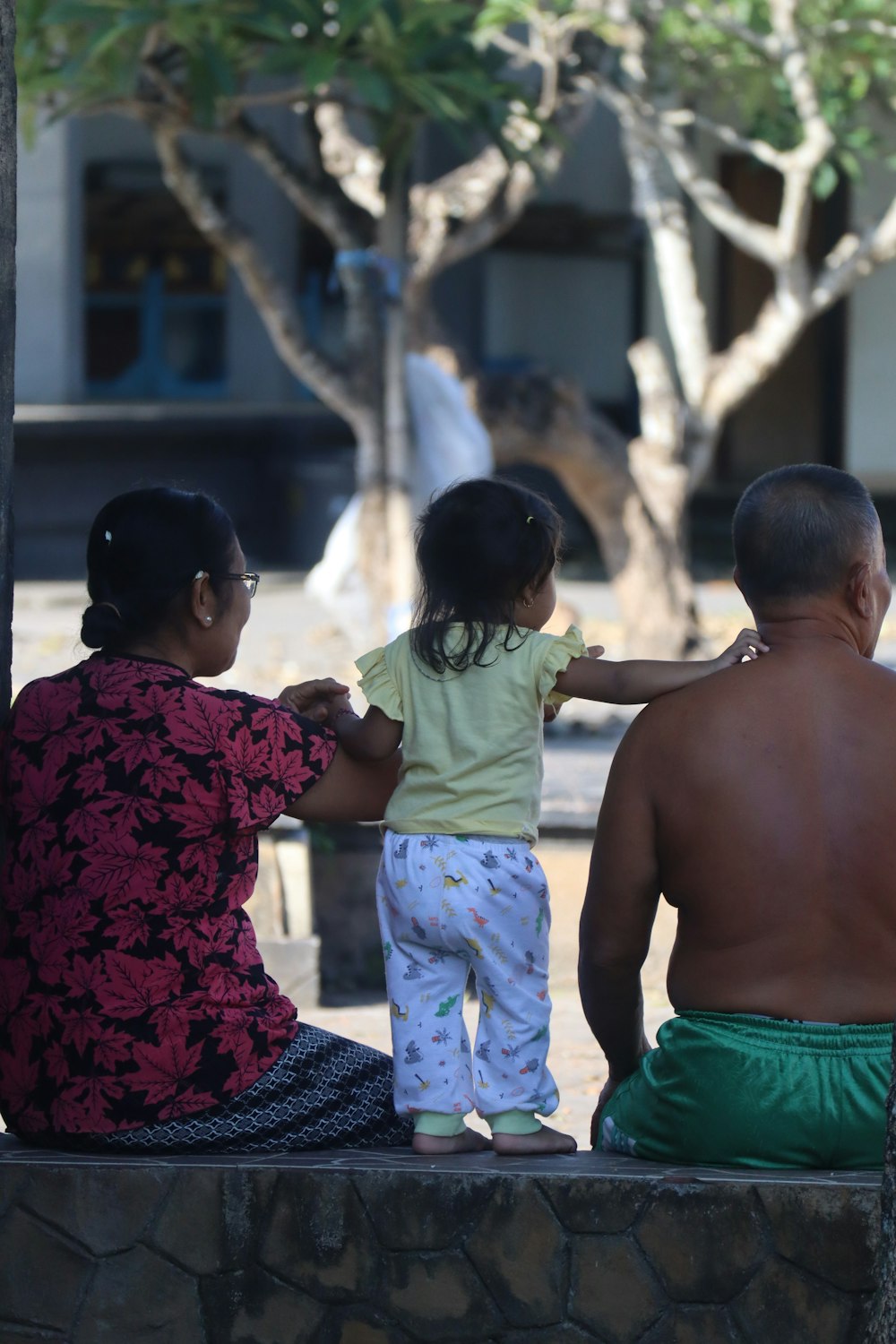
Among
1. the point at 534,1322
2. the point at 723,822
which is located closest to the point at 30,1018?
the point at 534,1322

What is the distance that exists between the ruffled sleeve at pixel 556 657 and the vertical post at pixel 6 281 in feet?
2.76

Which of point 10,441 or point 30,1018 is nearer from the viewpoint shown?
point 30,1018

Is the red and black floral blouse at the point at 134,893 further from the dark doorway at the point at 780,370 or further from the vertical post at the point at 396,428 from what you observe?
the dark doorway at the point at 780,370

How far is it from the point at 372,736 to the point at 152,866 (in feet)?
1.29

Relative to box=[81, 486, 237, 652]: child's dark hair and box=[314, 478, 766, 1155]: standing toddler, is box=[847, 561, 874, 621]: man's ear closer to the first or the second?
box=[314, 478, 766, 1155]: standing toddler

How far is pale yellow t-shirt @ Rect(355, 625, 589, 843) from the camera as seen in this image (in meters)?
2.72

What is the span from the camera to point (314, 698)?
293 centimetres

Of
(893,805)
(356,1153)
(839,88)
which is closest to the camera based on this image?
(893,805)

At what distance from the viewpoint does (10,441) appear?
2.94 meters

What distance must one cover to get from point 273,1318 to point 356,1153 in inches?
10.1

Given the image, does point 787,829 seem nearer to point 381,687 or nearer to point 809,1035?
point 809,1035

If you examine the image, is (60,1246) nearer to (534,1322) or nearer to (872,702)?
(534,1322)

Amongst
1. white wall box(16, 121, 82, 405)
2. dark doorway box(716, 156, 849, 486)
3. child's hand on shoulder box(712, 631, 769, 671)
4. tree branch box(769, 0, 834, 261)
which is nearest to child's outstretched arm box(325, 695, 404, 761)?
child's hand on shoulder box(712, 631, 769, 671)

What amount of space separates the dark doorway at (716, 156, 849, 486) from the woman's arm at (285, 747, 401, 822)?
13455 mm
